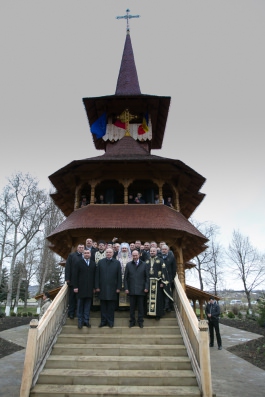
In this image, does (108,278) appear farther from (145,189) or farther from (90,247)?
(145,189)

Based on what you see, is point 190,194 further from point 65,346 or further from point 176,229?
point 65,346

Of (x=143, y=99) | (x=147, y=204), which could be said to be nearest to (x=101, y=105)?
(x=143, y=99)

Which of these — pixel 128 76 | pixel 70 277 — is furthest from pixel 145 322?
pixel 128 76

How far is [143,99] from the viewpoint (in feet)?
59.6

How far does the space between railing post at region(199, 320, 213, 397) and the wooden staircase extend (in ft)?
0.62

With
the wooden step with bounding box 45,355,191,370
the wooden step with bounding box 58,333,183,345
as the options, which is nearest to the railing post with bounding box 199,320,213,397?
the wooden step with bounding box 45,355,191,370

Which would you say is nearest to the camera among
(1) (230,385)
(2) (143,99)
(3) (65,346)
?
(3) (65,346)

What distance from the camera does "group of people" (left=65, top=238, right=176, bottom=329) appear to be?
7.30 metres

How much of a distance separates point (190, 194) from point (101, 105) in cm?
744

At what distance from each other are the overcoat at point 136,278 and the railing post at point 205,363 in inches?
79.5

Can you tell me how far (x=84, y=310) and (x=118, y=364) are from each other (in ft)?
5.31

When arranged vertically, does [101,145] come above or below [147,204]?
above

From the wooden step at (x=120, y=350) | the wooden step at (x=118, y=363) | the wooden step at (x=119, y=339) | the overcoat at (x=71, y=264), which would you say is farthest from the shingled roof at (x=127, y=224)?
the wooden step at (x=118, y=363)

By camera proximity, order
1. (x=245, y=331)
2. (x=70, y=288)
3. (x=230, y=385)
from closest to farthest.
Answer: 1. (x=230, y=385)
2. (x=70, y=288)
3. (x=245, y=331)
